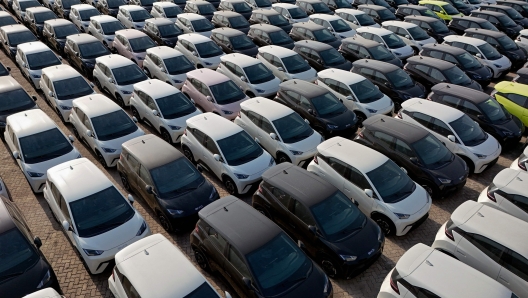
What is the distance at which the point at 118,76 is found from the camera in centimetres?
1556

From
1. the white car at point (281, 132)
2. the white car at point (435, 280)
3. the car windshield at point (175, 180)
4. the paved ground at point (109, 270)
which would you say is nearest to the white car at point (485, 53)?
the paved ground at point (109, 270)

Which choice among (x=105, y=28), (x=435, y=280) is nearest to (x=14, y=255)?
(x=435, y=280)

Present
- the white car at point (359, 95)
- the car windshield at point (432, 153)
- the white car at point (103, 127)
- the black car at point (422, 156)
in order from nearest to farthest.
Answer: the black car at point (422, 156) → the car windshield at point (432, 153) → the white car at point (103, 127) → the white car at point (359, 95)

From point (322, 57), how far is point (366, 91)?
3.73 meters

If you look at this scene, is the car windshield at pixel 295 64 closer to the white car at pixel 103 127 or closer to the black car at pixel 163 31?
the black car at pixel 163 31

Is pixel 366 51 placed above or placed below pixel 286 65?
above

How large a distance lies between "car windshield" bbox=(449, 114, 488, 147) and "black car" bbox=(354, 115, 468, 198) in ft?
3.09

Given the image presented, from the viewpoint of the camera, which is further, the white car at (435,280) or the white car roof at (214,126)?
the white car roof at (214,126)

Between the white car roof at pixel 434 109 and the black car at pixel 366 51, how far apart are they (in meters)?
5.39

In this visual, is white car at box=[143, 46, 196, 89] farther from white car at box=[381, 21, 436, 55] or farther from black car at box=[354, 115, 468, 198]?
white car at box=[381, 21, 436, 55]

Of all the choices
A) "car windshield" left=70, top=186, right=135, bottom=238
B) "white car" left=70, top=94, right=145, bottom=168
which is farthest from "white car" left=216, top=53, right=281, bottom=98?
"car windshield" left=70, top=186, right=135, bottom=238

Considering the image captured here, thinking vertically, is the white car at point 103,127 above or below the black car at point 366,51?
below

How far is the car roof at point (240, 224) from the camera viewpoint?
7.86 metres

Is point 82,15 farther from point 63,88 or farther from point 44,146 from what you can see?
point 44,146
